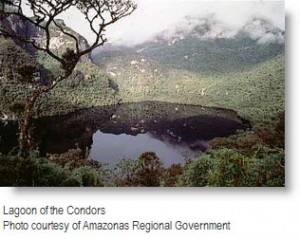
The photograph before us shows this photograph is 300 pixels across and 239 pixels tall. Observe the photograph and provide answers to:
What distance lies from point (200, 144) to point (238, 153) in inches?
8.2

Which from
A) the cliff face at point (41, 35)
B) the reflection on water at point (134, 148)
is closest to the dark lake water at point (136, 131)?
the reflection on water at point (134, 148)

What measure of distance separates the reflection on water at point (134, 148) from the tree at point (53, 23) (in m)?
0.37

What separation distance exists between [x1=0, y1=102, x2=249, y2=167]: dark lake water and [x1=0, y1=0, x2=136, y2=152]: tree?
0.11m

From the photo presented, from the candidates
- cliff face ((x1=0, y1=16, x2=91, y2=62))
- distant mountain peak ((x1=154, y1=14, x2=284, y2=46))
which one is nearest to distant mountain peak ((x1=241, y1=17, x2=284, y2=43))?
distant mountain peak ((x1=154, y1=14, x2=284, y2=46))

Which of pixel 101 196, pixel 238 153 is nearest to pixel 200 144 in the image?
pixel 238 153

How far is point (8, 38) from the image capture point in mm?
2754

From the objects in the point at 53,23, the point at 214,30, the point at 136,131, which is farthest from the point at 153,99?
the point at 53,23

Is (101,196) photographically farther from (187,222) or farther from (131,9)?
(131,9)

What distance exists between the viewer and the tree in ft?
8.98

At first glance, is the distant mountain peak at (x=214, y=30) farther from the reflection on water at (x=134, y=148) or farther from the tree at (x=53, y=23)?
the reflection on water at (x=134, y=148)

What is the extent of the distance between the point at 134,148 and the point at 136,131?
3.7 inches

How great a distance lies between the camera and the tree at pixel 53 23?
108 inches

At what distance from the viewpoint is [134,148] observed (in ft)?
9.20

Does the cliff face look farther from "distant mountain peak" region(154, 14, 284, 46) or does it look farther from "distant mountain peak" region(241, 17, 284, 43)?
"distant mountain peak" region(241, 17, 284, 43)
